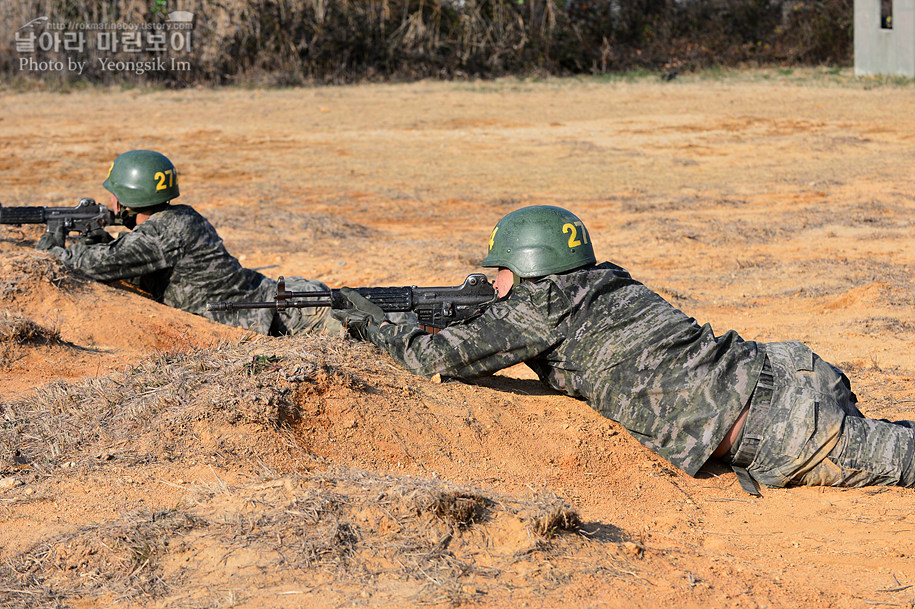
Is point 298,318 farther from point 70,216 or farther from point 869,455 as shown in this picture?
point 869,455

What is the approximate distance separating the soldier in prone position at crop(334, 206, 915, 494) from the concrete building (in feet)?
62.0

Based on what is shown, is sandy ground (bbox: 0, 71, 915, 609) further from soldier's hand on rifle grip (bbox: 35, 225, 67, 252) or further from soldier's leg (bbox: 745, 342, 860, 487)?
soldier's hand on rifle grip (bbox: 35, 225, 67, 252)

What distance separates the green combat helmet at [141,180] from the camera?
23.2ft

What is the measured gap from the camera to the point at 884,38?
838 inches

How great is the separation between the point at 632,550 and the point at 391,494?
0.91 meters

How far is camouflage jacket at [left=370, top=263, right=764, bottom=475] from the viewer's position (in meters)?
4.33

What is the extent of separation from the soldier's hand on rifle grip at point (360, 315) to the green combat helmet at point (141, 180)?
266 centimetres

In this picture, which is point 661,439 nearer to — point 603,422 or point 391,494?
point 603,422

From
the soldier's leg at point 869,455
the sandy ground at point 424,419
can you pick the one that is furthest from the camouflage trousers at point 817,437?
the sandy ground at point 424,419

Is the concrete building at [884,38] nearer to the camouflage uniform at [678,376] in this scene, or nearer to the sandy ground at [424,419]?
the sandy ground at [424,419]

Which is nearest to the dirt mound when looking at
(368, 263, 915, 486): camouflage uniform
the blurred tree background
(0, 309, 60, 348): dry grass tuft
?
(0, 309, 60, 348): dry grass tuft

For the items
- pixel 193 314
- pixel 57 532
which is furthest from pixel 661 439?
pixel 193 314

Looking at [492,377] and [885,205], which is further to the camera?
[885,205]

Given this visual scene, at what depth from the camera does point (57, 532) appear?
3.51 meters
